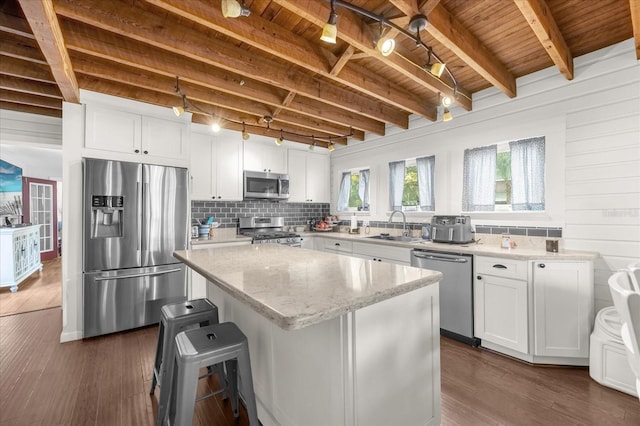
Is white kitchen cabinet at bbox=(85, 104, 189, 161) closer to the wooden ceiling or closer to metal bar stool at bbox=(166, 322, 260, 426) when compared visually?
the wooden ceiling

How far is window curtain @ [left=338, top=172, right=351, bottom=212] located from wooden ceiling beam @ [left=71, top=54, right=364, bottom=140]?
49.7 inches

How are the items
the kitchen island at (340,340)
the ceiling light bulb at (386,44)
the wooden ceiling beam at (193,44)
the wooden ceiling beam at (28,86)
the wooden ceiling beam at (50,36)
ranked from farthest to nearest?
the wooden ceiling beam at (28,86) < the wooden ceiling beam at (193,44) < the ceiling light bulb at (386,44) < the wooden ceiling beam at (50,36) < the kitchen island at (340,340)

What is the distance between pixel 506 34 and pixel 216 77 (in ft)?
8.08

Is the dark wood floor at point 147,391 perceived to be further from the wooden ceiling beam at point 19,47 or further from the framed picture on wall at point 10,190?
the framed picture on wall at point 10,190

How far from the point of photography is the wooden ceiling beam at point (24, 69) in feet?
8.02

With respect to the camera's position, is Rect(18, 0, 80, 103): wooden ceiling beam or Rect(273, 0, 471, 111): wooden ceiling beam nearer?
Rect(18, 0, 80, 103): wooden ceiling beam

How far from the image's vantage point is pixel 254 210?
4.68 meters

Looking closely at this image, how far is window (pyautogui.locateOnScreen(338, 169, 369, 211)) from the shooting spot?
4.85 m

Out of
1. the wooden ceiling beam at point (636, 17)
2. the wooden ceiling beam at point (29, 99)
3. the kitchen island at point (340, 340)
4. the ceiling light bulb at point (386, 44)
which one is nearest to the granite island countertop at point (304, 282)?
the kitchen island at point (340, 340)

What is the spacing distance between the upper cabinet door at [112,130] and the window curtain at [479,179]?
12.5ft

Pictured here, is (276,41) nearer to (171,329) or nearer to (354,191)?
(171,329)

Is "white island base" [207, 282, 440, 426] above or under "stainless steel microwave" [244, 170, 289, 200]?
under

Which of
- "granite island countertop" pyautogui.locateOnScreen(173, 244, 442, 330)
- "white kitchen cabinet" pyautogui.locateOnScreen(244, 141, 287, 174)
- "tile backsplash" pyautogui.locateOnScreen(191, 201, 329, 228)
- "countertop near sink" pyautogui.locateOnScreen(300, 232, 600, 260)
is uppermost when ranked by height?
"white kitchen cabinet" pyautogui.locateOnScreen(244, 141, 287, 174)

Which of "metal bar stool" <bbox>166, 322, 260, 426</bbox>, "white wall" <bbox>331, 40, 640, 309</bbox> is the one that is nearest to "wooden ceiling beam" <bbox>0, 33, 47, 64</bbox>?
"metal bar stool" <bbox>166, 322, 260, 426</bbox>
